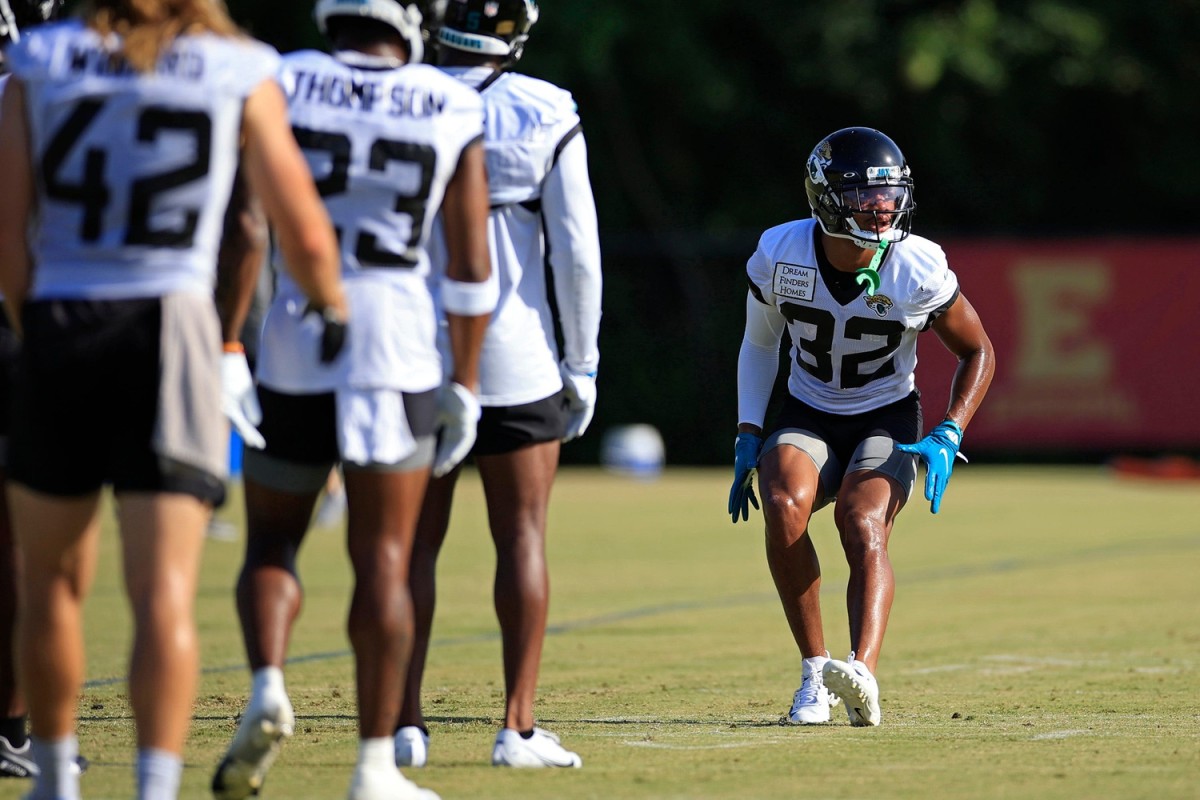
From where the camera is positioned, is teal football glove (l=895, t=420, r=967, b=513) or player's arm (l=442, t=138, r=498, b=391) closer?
player's arm (l=442, t=138, r=498, b=391)

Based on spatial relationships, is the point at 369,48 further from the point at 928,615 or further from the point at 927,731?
the point at 928,615

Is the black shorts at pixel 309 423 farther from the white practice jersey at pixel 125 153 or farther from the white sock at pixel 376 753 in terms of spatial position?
the white sock at pixel 376 753

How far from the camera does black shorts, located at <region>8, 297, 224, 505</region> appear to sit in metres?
4.09

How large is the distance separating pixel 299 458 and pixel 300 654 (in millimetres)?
3777

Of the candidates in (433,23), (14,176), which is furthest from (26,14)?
(14,176)

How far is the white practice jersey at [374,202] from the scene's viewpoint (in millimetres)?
4633

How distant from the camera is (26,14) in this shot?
5.79 meters

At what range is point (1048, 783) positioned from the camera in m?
5.06

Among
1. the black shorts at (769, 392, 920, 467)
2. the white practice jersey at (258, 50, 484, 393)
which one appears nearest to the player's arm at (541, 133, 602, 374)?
the white practice jersey at (258, 50, 484, 393)

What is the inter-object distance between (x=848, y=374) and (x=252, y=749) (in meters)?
3.21

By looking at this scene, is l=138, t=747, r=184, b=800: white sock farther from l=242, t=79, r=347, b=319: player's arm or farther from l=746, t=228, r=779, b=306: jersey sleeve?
l=746, t=228, r=779, b=306: jersey sleeve

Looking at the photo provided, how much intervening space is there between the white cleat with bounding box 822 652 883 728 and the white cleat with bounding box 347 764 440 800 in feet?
6.09

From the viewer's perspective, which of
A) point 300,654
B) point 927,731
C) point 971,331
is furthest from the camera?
point 300,654

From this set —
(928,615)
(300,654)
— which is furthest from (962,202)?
(300,654)
